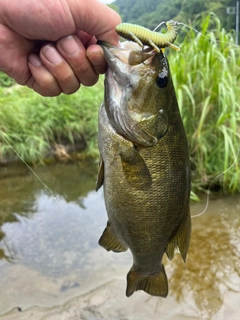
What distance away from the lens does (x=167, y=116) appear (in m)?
1.60

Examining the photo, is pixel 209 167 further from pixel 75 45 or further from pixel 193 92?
pixel 75 45

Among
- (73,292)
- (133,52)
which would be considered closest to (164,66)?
(133,52)

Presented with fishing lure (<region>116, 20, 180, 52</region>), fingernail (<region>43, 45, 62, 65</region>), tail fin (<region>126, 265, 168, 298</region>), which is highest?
fishing lure (<region>116, 20, 180, 52</region>)

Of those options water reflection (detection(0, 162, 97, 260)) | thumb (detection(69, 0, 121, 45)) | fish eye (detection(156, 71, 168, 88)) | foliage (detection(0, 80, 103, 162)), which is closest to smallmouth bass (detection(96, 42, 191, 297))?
fish eye (detection(156, 71, 168, 88))

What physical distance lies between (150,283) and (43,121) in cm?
496

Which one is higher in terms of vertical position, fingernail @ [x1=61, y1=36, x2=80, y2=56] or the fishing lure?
the fishing lure

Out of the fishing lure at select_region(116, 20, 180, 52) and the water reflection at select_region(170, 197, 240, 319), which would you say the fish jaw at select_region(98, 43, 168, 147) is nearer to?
the fishing lure at select_region(116, 20, 180, 52)

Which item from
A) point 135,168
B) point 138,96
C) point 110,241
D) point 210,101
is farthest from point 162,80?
point 210,101

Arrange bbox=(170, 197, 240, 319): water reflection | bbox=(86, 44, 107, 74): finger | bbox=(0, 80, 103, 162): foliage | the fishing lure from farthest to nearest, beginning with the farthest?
1. bbox=(0, 80, 103, 162): foliage
2. bbox=(170, 197, 240, 319): water reflection
3. bbox=(86, 44, 107, 74): finger
4. the fishing lure

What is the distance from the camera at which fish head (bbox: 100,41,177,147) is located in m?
1.54

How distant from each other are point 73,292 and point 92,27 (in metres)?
2.08

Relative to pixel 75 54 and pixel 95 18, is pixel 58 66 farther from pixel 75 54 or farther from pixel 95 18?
pixel 95 18

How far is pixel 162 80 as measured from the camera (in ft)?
5.18

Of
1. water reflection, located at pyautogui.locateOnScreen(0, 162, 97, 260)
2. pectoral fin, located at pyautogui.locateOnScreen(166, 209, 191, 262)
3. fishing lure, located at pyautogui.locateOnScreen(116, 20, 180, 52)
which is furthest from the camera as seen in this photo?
water reflection, located at pyautogui.locateOnScreen(0, 162, 97, 260)
